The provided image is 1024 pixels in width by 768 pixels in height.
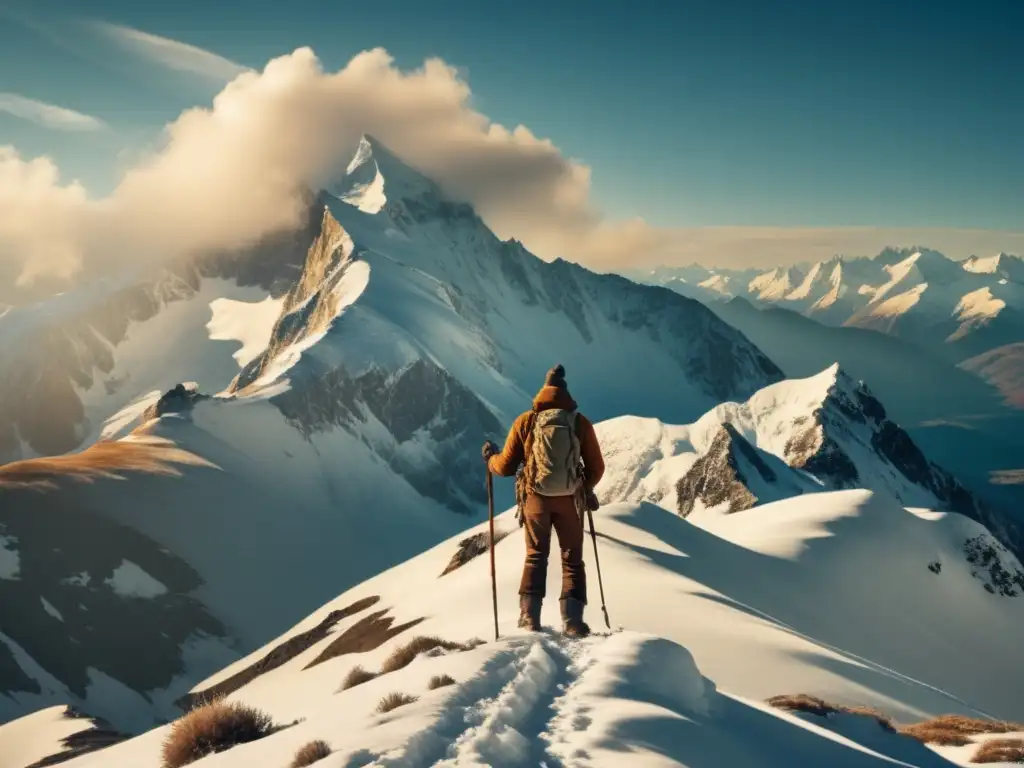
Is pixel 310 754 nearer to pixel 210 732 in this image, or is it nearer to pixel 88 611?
pixel 210 732

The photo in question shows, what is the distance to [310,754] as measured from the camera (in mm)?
7027

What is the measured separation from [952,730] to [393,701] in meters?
10.8

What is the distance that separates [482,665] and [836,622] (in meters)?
38.2

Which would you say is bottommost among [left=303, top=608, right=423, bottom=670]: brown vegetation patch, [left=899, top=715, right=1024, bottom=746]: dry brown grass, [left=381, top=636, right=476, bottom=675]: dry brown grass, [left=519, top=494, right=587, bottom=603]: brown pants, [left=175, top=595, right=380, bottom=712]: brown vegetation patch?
[left=175, top=595, right=380, bottom=712]: brown vegetation patch

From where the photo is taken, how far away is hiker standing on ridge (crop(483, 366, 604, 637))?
1288 cm

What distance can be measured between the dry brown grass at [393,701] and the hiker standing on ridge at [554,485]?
447cm

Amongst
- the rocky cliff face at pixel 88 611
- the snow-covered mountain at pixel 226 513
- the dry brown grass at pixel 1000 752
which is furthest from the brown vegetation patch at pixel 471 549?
the snow-covered mountain at pixel 226 513

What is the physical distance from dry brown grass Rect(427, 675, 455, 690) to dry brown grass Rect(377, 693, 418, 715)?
469 millimetres

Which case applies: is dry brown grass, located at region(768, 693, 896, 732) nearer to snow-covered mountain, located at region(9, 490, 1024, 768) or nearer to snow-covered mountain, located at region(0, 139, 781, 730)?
snow-covered mountain, located at region(9, 490, 1024, 768)

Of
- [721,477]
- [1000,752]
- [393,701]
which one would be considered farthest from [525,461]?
[721,477]

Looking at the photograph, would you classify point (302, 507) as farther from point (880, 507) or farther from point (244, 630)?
point (880, 507)

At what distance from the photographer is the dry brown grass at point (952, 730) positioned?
12711mm

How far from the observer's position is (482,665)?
9906 millimetres

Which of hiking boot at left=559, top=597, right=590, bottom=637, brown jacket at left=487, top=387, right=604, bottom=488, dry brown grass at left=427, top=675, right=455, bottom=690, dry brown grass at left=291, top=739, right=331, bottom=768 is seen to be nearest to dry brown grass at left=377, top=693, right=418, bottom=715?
dry brown grass at left=427, top=675, right=455, bottom=690
